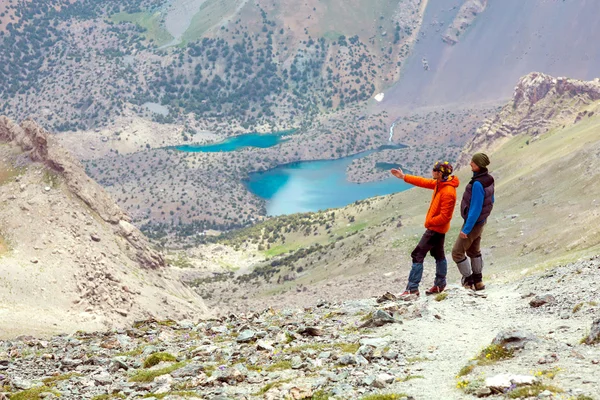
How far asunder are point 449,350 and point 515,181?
2077 inches

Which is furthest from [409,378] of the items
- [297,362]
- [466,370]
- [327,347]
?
[327,347]

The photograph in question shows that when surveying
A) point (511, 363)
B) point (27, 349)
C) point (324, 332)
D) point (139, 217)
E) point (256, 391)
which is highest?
point (139, 217)

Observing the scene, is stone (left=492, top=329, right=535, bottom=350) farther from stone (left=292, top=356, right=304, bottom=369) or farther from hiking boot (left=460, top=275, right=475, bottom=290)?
hiking boot (left=460, top=275, right=475, bottom=290)

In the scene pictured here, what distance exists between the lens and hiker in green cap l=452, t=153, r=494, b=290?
18672mm

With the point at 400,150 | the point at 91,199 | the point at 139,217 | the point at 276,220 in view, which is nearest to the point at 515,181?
the point at 91,199

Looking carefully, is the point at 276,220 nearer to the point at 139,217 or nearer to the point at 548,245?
the point at 139,217

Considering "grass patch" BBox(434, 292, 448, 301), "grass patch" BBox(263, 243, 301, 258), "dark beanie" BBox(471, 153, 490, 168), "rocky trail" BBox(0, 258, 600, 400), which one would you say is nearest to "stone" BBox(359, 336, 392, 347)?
"rocky trail" BBox(0, 258, 600, 400)

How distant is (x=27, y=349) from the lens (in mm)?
21688

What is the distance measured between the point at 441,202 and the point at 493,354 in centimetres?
618

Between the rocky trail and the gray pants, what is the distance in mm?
743

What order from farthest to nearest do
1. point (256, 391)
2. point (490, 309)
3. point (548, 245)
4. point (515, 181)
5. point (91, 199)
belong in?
point (515, 181)
point (91, 199)
point (548, 245)
point (490, 309)
point (256, 391)

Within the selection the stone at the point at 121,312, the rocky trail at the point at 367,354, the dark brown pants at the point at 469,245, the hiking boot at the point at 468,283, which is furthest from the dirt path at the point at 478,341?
the stone at the point at 121,312

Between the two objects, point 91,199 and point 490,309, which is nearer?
point 490,309

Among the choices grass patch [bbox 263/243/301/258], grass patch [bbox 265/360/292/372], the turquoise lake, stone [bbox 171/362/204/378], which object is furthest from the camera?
the turquoise lake
